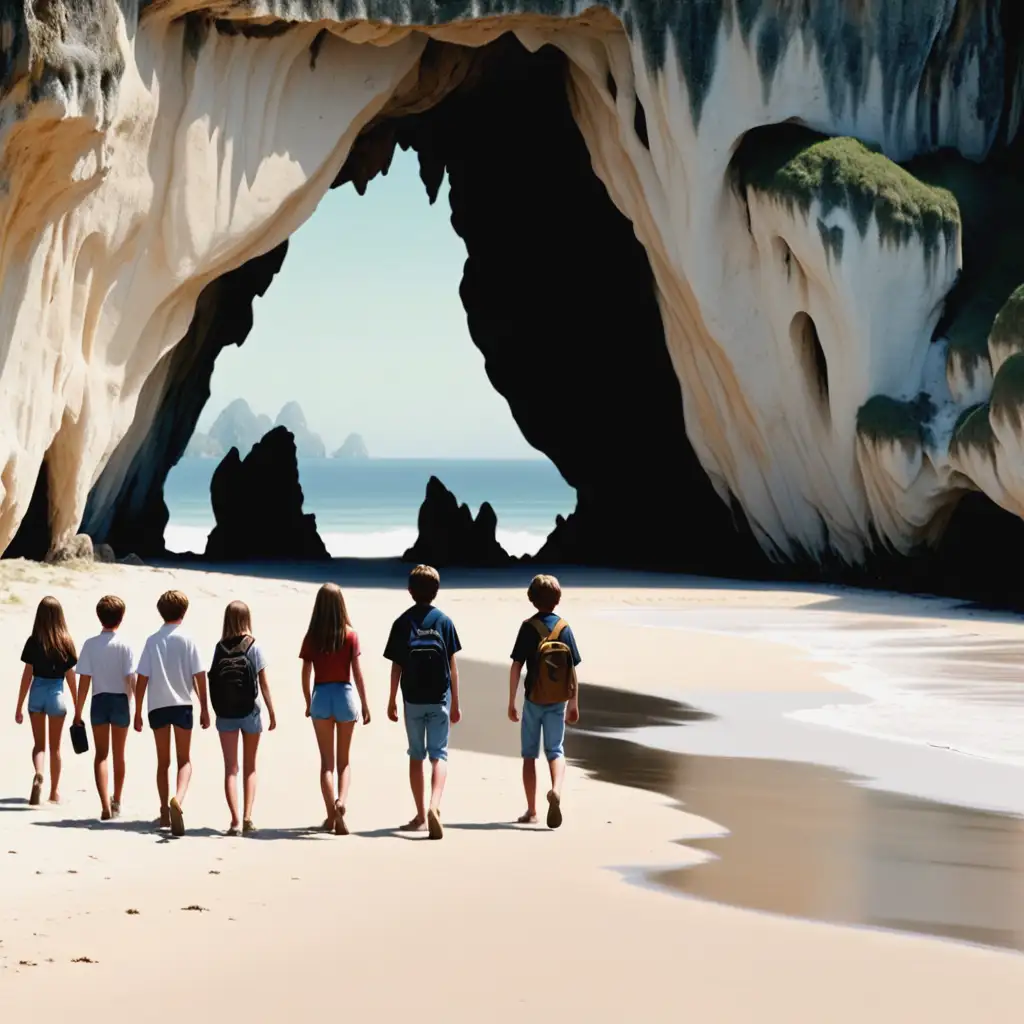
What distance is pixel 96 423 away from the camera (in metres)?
21.4

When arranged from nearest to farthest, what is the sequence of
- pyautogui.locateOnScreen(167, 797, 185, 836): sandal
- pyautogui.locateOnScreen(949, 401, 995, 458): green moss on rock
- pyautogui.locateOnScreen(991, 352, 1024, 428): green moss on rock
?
pyautogui.locateOnScreen(167, 797, 185, 836): sandal
pyautogui.locateOnScreen(991, 352, 1024, 428): green moss on rock
pyautogui.locateOnScreen(949, 401, 995, 458): green moss on rock

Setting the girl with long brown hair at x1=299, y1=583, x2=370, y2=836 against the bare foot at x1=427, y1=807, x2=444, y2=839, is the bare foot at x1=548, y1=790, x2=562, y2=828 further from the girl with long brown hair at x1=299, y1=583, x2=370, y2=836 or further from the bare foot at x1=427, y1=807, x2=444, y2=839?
the girl with long brown hair at x1=299, y1=583, x2=370, y2=836

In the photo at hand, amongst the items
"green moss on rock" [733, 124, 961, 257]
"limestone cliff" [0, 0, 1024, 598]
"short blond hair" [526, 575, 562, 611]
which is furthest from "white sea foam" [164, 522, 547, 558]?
"short blond hair" [526, 575, 562, 611]

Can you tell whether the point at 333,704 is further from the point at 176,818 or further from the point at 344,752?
the point at 176,818

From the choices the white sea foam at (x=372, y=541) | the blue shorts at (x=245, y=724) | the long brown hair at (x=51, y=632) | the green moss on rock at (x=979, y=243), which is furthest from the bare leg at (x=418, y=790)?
the white sea foam at (x=372, y=541)

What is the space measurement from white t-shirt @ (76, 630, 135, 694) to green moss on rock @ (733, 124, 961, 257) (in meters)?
16.5

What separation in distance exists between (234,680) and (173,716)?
0.31 metres

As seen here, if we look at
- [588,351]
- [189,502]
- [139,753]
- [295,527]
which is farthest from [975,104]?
[189,502]

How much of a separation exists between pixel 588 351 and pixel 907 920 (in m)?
28.4

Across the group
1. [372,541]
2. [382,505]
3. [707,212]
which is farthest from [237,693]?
[382,505]

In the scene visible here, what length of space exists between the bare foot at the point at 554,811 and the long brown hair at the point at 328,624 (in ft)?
3.69

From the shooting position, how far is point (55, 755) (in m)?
7.98

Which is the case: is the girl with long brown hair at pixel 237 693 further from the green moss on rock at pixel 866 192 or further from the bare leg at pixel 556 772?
A: the green moss on rock at pixel 866 192

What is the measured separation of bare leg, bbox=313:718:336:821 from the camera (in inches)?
298
